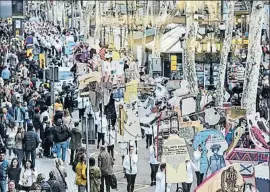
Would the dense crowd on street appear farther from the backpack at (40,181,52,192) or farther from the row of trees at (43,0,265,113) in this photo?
the row of trees at (43,0,265,113)

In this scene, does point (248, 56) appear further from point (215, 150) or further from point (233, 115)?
point (215, 150)

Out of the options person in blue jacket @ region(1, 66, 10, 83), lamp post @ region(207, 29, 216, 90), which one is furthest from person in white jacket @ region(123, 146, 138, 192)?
person in blue jacket @ region(1, 66, 10, 83)

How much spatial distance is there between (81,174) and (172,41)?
23.3 metres

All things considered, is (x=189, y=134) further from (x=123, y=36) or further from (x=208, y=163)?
(x=123, y=36)

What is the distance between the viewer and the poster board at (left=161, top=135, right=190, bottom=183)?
1502 cm

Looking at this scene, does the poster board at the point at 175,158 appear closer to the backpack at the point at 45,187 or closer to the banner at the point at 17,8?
the backpack at the point at 45,187

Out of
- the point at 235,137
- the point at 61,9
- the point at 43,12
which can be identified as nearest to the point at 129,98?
the point at 235,137

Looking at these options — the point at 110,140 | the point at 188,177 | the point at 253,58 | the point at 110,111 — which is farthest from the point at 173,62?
the point at 188,177

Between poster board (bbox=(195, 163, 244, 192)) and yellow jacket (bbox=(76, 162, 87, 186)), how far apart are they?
5032 millimetres

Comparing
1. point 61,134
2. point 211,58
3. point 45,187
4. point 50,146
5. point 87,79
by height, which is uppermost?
point 87,79

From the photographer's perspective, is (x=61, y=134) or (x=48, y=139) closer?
(x=61, y=134)

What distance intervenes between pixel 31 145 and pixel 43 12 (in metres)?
105

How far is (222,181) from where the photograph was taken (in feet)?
40.6

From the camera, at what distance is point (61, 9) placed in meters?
100
